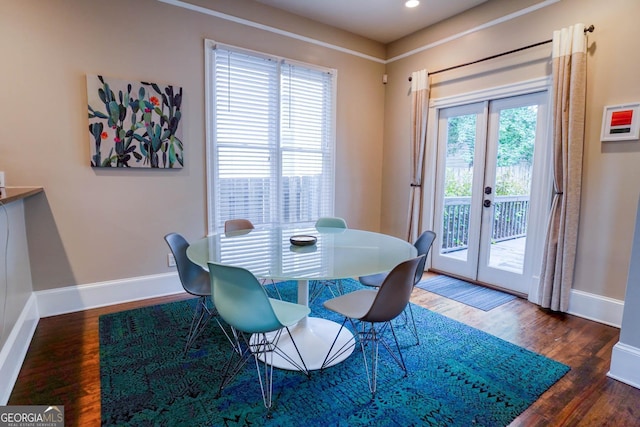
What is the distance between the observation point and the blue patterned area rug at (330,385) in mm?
1665

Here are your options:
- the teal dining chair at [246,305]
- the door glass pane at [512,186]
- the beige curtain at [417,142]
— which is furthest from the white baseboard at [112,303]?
the beige curtain at [417,142]

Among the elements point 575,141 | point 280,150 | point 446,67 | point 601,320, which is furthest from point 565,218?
point 280,150

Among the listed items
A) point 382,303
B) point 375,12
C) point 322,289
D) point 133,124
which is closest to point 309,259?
point 382,303

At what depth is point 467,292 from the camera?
353 cm

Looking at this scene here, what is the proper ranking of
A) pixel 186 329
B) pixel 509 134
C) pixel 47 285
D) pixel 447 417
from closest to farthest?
pixel 447 417
pixel 186 329
pixel 47 285
pixel 509 134

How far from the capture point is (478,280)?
149 inches

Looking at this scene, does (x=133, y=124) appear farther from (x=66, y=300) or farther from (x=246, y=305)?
(x=246, y=305)

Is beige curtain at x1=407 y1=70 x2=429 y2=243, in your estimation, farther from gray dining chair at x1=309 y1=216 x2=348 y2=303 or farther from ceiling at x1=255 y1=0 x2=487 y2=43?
gray dining chair at x1=309 y1=216 x2=348 y2=303

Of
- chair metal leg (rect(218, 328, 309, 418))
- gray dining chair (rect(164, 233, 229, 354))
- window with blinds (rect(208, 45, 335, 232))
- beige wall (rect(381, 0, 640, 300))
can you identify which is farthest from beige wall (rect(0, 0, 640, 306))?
chair metal leg (rect(218, 328, 309, 418))

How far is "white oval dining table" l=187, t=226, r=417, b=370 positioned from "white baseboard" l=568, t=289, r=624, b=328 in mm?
1853

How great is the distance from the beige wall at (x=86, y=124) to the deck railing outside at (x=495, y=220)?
2.82 m

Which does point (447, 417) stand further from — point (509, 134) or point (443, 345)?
point (509, 134)

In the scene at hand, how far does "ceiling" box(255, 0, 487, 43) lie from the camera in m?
3.49

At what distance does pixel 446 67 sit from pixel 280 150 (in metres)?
2.21
